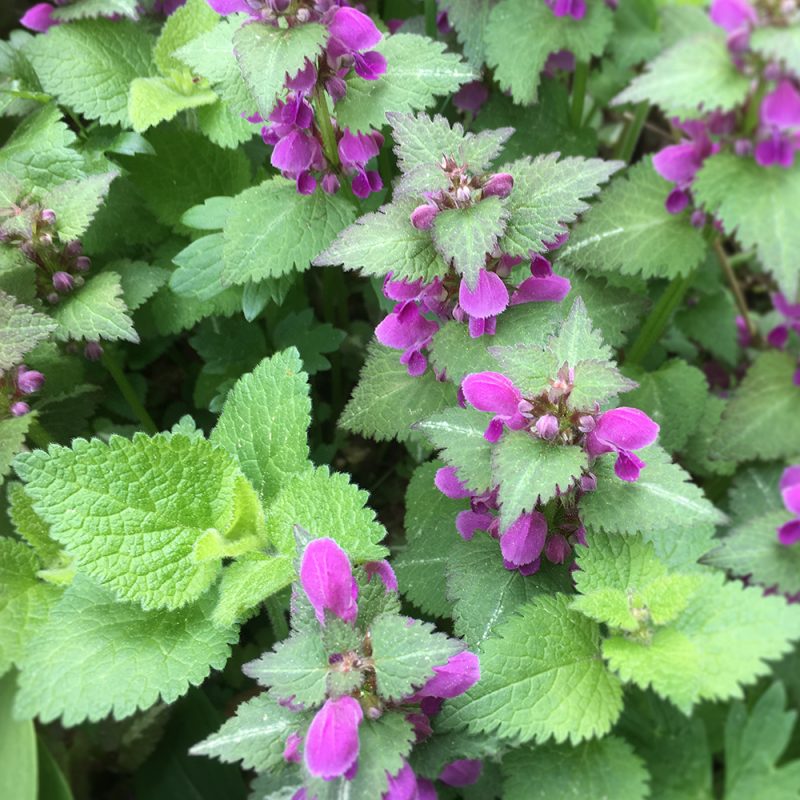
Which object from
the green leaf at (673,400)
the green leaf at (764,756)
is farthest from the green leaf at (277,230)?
the green leaf at (764,756)

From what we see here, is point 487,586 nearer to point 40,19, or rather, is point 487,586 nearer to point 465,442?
point 465,442

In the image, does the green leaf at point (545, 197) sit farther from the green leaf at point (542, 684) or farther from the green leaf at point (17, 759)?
the green leaf at point (17, 759)

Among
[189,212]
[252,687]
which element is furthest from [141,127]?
[252,687]

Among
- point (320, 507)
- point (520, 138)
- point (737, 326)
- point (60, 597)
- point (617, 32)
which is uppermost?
point (617, 32)

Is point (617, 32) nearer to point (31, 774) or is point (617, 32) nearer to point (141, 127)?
point (141, 127)

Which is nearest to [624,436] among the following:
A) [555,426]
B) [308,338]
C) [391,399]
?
[555,426]

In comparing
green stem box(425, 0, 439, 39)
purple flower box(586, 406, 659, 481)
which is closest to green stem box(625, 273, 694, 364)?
purple flower box(586, 406, 659, 481)
